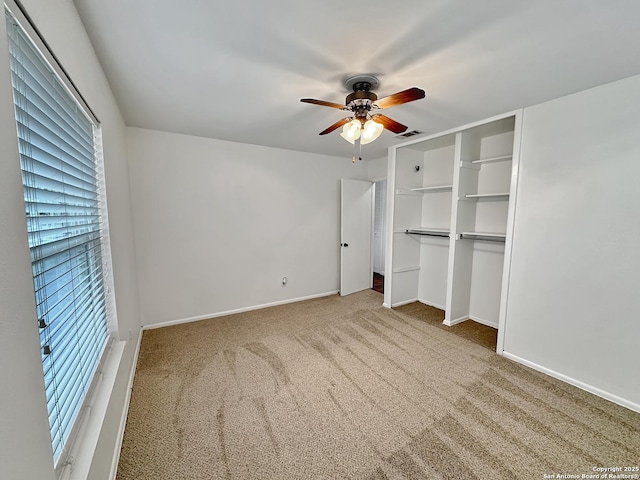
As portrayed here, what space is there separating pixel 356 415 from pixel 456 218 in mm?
2421

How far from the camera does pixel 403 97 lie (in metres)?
1.66

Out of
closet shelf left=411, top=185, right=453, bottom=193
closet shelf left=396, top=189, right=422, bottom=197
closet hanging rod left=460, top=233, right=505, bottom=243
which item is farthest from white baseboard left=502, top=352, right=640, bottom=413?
closet shelf left=396, top=189, right=422, bottom=197

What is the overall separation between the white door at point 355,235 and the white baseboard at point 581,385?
2.37 meters

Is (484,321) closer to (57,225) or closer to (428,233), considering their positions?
(428,233)

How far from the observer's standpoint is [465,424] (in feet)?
5.79

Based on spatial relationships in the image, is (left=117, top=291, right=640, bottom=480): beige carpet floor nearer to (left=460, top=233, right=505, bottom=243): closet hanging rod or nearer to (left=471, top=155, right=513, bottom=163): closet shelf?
(left=460, top=233, right=505, bottom=243): closet hanging rod

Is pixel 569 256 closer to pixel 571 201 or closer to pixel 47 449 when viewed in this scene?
pixel 571 201

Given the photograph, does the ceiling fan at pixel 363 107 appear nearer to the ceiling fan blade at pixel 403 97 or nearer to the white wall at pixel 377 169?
the ceiling fan blade at pixel 403 97

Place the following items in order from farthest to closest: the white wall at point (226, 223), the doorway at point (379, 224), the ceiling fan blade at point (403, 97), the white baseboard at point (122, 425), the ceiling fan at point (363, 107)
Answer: the doorway at point (379, 224), the white wall at point (226, 223), the ceiling fan at point (363, 107), the ceiling fan blade at point (403, 97), the white baseboard at point (122, 425)

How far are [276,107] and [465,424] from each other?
9.56 feet

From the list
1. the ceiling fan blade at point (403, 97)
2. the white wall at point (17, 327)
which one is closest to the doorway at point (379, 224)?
the ceiling fan blade at point (403, 97)

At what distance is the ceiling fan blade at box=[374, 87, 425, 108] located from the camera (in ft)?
5.11

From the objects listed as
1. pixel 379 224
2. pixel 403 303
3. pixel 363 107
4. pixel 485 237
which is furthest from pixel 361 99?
pixel 379 224

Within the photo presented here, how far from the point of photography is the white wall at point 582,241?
75.9 inches
